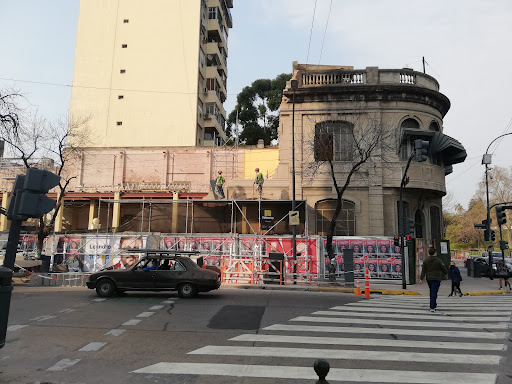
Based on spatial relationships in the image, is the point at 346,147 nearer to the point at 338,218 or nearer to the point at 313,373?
the point at 338,218

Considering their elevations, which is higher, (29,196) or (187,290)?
(29,196)

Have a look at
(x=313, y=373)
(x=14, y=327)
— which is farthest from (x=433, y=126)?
(x=14, y=327)

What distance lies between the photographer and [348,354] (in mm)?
6379

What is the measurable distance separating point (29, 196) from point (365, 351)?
592cm

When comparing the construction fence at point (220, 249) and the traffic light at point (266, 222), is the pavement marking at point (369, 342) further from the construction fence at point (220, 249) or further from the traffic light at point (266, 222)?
the traffic light at point (266, 222)

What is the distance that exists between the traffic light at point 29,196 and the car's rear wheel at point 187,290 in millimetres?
7802

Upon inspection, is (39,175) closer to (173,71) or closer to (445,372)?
(445,372)

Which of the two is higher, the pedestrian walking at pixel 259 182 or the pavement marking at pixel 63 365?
the pedestrian walking at pixel 259 182

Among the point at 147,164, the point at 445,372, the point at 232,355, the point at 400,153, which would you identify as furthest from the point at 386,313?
the point at 147,164

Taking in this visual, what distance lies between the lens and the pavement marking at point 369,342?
23.1 feet

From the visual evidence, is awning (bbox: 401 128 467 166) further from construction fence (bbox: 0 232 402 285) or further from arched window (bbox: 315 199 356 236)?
construction fence (bbox: 0 232 402 285)

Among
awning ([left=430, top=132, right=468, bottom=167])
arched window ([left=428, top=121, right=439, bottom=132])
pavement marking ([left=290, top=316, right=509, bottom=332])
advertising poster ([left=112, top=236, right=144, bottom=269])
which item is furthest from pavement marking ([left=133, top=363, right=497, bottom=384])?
arched window ([left=428, top=121, right=439, bottom=132])

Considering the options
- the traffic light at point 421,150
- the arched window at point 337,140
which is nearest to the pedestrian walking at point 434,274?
the traffic light at point 421,150

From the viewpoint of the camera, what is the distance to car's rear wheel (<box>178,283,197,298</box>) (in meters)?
12.7
